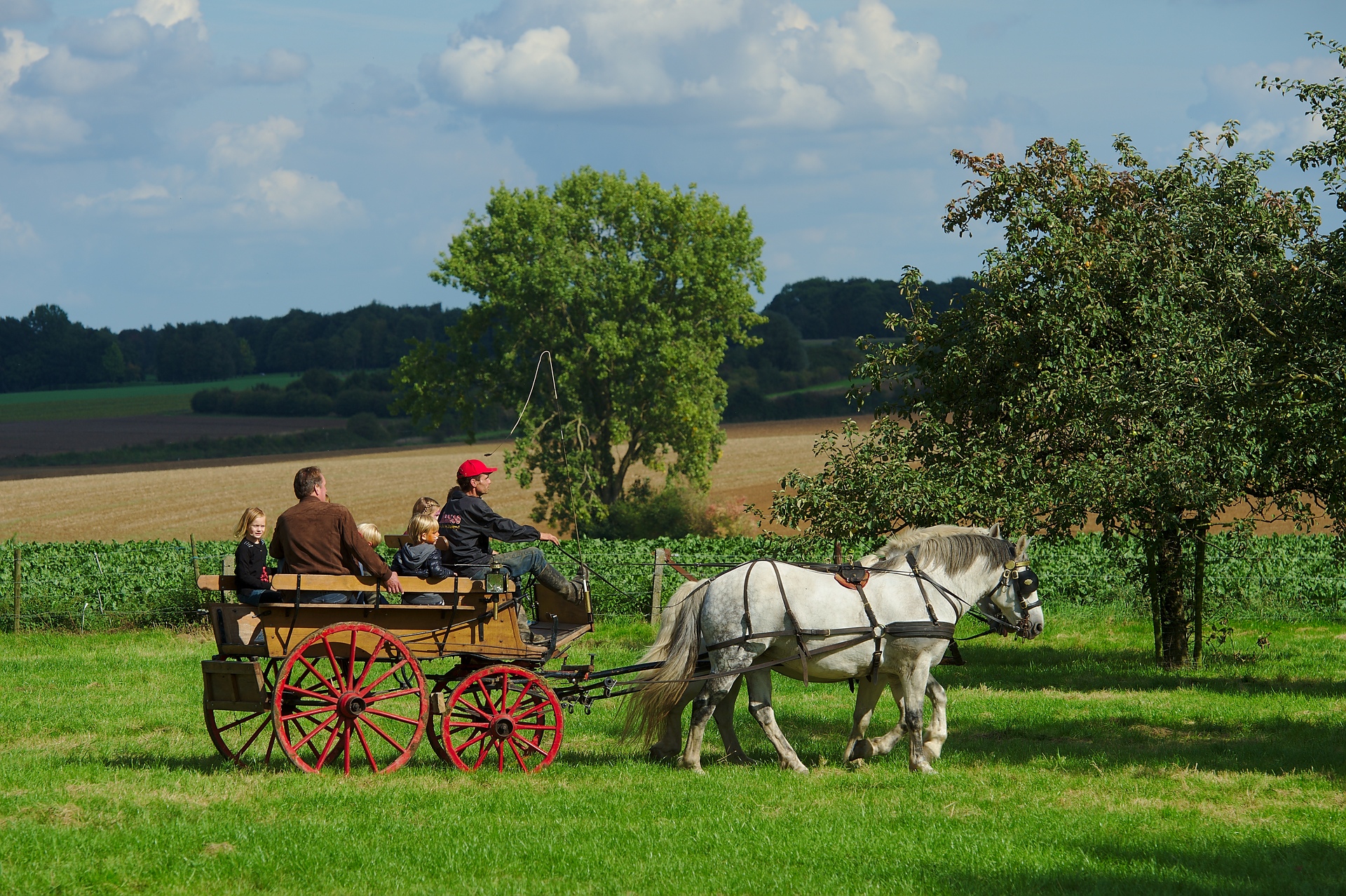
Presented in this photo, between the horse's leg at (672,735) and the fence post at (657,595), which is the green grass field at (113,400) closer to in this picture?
the fence post at (657,595)

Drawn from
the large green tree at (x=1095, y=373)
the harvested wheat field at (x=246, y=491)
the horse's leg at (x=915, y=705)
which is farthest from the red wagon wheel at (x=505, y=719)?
the harvested wheat field at (x=246, y=491)

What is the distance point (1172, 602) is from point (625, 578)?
8.60 meters

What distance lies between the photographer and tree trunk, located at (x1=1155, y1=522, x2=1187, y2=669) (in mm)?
14562

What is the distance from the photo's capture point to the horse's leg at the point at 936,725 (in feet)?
31.0

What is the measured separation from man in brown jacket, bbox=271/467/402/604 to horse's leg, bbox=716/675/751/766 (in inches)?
108

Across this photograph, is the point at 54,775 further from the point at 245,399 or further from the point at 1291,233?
the point at 245,399

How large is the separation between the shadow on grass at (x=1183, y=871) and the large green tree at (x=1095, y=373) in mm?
5652

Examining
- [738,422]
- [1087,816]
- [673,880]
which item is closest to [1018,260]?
[1087,816]

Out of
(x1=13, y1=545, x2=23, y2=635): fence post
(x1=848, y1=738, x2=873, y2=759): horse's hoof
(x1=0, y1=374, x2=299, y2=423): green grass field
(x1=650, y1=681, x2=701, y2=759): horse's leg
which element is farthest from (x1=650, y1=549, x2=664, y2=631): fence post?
(x1=0, y1=374, x2=299, y2=423): green grass field

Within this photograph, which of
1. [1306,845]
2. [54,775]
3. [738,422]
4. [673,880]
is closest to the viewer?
[673,880]

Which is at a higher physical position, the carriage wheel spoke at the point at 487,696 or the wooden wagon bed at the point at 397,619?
the wooden wagon bed at the point at 397,619

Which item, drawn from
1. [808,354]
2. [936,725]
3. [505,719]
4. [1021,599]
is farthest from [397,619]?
[808,354]

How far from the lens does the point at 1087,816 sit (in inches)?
308

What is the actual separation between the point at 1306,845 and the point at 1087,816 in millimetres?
1281
